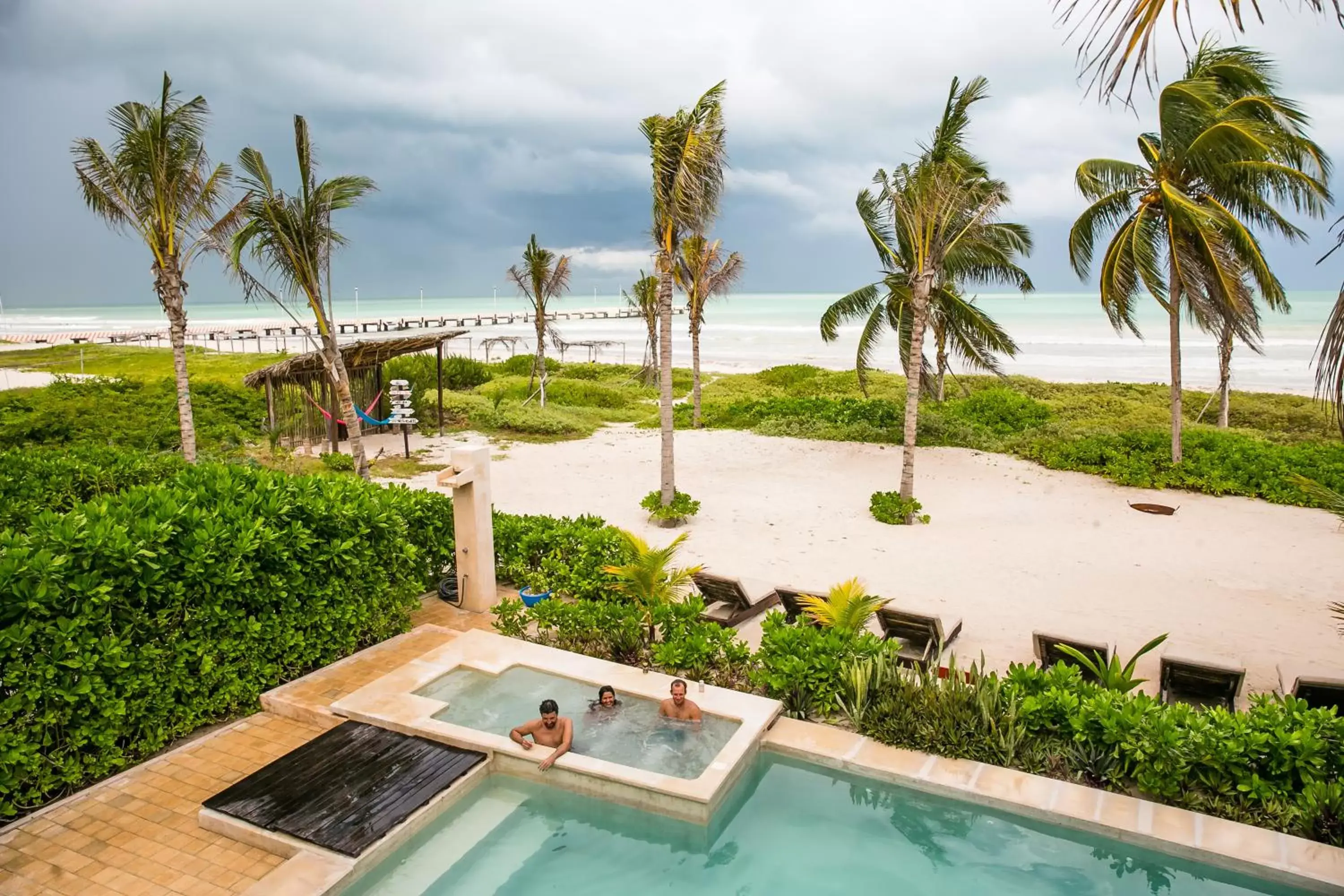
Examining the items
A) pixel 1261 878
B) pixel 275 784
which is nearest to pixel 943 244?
pixel 1261 878

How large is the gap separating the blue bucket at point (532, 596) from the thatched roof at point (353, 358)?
11193 millimetres

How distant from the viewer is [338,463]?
1758 cm

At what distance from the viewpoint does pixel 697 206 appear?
12.4 metres

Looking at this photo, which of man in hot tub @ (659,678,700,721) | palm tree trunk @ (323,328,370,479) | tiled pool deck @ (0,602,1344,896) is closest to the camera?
tiled pool deck @ (0,602,1344,896)

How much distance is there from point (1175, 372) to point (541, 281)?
1806 cm

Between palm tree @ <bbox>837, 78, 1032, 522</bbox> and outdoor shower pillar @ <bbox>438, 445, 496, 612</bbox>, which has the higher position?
palm tree @ <bbox>837, 78, 1032, 522</bbox>

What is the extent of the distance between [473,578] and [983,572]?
6.97 metres

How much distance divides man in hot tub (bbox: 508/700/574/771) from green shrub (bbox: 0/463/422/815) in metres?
2.29

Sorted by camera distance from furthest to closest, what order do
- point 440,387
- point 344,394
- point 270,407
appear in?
point 440,387
point 270,407
point 344,394

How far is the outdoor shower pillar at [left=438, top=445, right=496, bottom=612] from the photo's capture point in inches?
326

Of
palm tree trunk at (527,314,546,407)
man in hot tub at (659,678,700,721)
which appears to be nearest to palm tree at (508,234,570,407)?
palm tree trunk at (527,314,546,407)

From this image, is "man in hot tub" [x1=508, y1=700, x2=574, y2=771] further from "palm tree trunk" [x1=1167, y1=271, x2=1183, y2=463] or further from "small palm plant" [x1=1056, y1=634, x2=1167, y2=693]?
"palm tree trunk" [x1=1167, y1=271, x2=1183, y2=463]

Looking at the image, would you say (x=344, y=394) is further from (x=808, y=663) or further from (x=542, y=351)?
(x=808, y=663)

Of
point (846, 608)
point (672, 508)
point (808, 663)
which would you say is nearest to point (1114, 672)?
point (846, 608)
